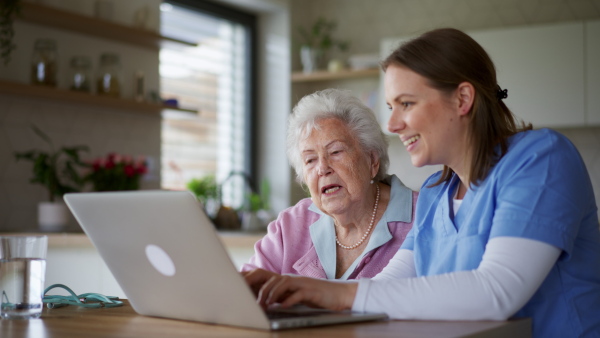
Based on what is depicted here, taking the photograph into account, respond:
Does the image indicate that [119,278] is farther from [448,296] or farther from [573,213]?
[573,213]

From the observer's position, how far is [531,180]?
1.33m

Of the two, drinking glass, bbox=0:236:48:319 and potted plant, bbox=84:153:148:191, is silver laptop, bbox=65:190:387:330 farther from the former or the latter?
potted plant, bbox=84:153:148:191

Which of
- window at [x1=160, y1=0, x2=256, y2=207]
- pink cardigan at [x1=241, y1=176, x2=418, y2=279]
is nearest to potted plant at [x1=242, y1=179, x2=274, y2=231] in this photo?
window at [x1=160, y1=0, x2=256, y2=207]

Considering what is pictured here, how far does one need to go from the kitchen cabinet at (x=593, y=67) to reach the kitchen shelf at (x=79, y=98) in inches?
96.1

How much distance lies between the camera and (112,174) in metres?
4.00

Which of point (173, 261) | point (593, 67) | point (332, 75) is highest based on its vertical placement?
point (332, 75)

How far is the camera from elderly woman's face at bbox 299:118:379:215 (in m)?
2.18

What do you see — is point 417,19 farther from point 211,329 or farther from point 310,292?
point 211,329

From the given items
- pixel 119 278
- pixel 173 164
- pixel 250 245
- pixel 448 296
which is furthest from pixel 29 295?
pixel 173 164

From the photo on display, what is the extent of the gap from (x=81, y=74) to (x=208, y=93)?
4.75 feet

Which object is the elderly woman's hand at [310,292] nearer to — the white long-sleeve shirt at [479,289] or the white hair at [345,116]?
the white long-sleeve shirt at [479,289]

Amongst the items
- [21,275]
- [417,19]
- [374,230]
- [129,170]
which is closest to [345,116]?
[374,230]

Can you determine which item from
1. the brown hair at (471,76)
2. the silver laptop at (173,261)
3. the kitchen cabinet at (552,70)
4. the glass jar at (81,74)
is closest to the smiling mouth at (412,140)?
the brown hair at (471,76)

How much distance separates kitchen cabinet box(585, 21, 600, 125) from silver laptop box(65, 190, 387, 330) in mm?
3722
